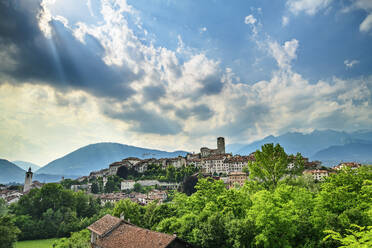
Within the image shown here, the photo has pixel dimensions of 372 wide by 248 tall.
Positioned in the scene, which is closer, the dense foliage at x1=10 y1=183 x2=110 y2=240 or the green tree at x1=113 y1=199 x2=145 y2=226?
the green tree at x1=113 y1=199 x2=145 y2=226

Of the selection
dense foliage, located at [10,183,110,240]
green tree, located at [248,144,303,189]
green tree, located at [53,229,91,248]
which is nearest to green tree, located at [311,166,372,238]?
green tree, located at [248,144,303,189]

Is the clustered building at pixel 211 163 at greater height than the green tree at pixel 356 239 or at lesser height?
greater

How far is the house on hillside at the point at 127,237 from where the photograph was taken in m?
22.3

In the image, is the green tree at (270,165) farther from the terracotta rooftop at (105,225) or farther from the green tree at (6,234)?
the green tree at (6,234)

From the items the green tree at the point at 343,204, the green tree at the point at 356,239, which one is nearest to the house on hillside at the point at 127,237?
the green tree at the point at 343,204

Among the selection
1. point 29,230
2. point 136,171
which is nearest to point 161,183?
point 136,171

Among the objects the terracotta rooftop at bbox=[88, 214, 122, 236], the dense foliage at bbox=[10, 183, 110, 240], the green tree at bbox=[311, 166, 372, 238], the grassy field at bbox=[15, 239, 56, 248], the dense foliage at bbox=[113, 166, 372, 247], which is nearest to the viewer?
the green tree at bbox=[311, 166, 372, 238]

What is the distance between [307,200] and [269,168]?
11.4m

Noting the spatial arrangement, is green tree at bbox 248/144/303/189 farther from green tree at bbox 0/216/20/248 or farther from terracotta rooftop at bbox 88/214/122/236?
green tree at bbox 0/216/20/248

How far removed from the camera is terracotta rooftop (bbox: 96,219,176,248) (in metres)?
22.3

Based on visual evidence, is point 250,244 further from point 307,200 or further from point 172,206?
point 172,206

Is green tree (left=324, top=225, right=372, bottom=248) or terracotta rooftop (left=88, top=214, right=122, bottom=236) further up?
green tree (left=324, top=225, right=372, bottom=248)

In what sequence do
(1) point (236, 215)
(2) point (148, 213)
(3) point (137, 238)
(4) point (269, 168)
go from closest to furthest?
(3) point (137, 238) < (1) point (236, 215) < (4) point (269, 168) < (2) point (148, 213)

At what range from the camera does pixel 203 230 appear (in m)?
22.5
